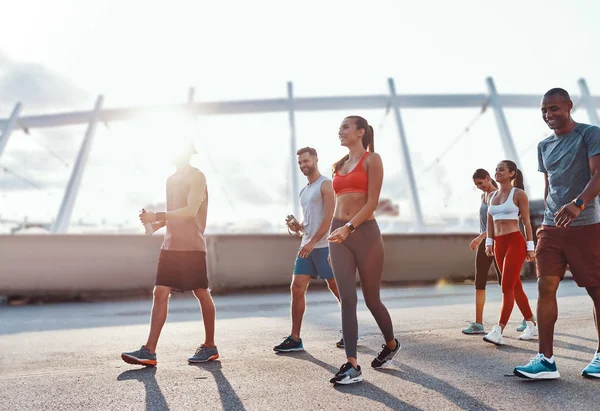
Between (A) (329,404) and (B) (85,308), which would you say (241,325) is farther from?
(B) (85,308)

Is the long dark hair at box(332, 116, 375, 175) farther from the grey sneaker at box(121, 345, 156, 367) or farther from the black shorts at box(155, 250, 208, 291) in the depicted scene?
the grey sneaker at box(121, 345, 156, 367)

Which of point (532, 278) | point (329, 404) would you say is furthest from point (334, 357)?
point (532, 278)

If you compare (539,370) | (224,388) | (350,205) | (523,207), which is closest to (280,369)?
(224,388)

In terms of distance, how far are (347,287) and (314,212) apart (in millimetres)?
1195

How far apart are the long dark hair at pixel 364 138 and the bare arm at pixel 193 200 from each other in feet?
3.50

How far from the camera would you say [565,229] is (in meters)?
3.21

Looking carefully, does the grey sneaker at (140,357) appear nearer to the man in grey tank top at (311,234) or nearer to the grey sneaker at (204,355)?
the grey sneaker at (204,355)

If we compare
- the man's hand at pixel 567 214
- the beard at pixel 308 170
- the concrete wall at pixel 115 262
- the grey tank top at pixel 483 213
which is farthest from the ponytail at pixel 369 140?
the concrete wall at pixel 115 262

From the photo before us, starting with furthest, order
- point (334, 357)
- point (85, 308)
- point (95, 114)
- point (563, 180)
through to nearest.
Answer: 1. point (95, 114)
2. point (85, 308)
3. point (334, 357)
4. point (563, 180)

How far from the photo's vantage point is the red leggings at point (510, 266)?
14.9 ft

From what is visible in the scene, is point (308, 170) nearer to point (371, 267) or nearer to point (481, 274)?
point (371, 267)

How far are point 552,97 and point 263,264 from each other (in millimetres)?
8983

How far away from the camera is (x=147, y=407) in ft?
8.96

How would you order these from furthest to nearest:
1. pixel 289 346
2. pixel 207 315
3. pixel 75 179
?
pixel 75 179
pixel 289 346
pixel 207 315
